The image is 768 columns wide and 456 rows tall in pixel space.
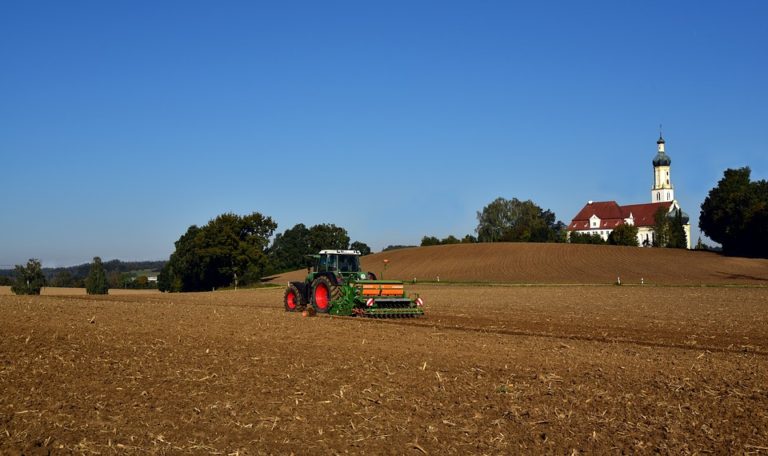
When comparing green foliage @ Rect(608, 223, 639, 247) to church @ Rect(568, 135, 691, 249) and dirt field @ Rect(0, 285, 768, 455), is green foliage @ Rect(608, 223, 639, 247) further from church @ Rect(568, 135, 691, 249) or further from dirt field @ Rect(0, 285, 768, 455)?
dirt field @ Rect(0, 285, 768, 455)

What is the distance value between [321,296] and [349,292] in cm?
211

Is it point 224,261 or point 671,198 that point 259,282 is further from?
point 671,198

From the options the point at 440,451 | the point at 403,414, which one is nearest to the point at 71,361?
the point at 403,414

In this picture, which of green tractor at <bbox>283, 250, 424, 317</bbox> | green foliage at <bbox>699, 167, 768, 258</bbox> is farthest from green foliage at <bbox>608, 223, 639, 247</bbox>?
green tractor at <bbox>283, 250, 424, 317</bbox>

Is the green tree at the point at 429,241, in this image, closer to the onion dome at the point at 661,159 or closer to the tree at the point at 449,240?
the tree at the point at 449,240

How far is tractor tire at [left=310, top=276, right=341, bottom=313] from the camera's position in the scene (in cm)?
2502

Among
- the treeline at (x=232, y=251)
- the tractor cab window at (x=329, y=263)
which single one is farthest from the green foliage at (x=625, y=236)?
the tractor cab window at (x=329, y=263)

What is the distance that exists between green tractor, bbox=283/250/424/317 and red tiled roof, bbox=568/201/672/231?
14310 cm

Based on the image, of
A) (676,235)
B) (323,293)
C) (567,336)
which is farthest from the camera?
(676,235)

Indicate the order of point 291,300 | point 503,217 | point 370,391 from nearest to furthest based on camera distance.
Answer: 1. point 370,391
2. point 291,300
3. point 503,217

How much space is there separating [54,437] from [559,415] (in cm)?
627

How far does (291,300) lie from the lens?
28.1 meters

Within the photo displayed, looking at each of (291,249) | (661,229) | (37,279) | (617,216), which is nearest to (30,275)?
(37,279)

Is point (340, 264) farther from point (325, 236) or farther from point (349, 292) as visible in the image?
point (325, 236)
